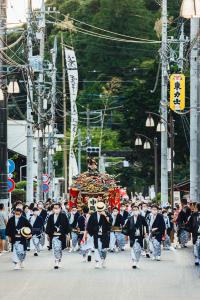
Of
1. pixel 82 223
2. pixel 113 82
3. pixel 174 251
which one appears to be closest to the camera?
pixel 82 223

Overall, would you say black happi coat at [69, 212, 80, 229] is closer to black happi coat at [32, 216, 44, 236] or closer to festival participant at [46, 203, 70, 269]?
black happi coat at [32, 216, 44, 236]

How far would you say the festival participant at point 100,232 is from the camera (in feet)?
97.1

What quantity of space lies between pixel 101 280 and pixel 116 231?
46.6 ft

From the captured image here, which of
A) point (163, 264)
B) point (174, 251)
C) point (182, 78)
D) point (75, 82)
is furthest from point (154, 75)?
point (163, 264)

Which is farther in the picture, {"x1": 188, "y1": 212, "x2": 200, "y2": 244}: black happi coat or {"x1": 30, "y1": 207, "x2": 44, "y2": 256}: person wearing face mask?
{"x1": 30, "y1": 207, "x2": 44, "y2": 256}: person wearing face mask

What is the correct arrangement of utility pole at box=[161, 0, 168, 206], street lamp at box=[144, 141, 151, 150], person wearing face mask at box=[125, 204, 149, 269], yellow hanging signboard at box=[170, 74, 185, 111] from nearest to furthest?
1. person wearing face mask at box=[125, 204, 149, 269]
2. yellow hanging signboard at box=[170, 74, 185, 111]
3. utility pole at box=[161, 0, 168, 206]
4. street lamp at box=[144, 141, 151, 150]

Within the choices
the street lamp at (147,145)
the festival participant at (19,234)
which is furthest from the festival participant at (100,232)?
the street lamp at (147,145)

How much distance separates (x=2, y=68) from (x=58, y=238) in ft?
34.2

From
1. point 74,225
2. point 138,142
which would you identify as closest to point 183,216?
point 74,225

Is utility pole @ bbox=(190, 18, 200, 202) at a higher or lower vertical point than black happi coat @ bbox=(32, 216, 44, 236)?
higher

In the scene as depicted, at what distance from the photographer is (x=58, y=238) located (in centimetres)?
2966

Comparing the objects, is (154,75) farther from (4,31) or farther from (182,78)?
(4,31)

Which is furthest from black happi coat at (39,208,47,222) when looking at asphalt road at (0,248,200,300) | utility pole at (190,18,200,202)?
asphalt road at (0,248,200,300)

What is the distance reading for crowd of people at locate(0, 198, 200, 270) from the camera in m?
29.3
